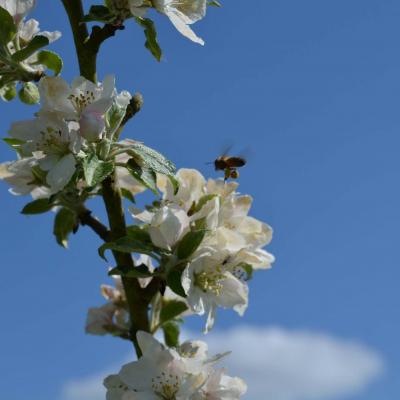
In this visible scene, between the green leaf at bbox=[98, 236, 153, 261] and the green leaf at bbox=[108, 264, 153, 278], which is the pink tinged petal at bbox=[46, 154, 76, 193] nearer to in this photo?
the green leaf at bbox=[98, 236, 153, 261]

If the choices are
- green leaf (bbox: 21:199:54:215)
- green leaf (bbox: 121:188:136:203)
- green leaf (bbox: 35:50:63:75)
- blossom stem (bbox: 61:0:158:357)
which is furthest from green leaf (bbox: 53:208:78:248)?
green leaf (bbox: 35:50:63:75)

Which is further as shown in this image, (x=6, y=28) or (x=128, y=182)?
(x=128, y=182)

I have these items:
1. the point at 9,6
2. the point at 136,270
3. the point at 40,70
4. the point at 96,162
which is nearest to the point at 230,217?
the point at 136,270

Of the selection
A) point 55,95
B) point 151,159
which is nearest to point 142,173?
point 151,159

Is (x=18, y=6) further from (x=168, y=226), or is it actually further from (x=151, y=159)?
(x=168, y=226)

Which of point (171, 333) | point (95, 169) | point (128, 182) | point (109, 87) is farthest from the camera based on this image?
point (171, 333)

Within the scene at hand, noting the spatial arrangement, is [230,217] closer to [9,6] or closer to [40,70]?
[40,70]
